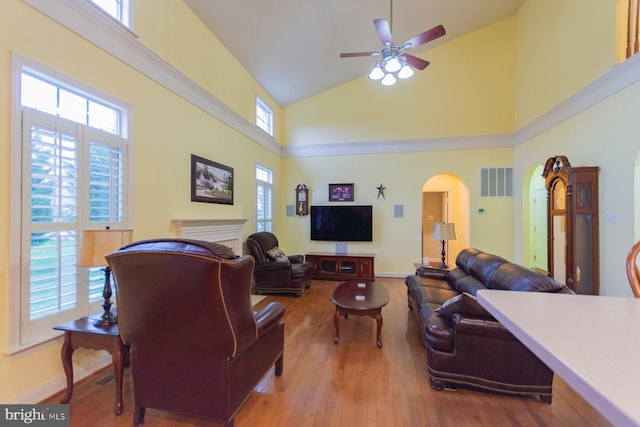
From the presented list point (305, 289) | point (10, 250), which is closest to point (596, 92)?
point (305, 289)

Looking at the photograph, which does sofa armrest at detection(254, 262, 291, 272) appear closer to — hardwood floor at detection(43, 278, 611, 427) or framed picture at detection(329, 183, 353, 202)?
hardwood floor at detection(43, 278, 611, 427)

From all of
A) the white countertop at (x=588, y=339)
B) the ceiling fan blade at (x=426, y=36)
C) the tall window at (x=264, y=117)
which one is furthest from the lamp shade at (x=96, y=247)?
the tall window at (x=264, y=117)

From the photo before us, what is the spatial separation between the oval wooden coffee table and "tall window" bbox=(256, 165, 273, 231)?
108 inches

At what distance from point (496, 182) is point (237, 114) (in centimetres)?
528

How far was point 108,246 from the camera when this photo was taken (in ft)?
6.54

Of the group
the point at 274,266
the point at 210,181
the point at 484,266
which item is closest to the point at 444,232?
the point at 484,266

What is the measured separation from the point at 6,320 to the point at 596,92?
6360 mm

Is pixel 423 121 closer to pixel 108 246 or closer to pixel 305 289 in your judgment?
pixel 305 289

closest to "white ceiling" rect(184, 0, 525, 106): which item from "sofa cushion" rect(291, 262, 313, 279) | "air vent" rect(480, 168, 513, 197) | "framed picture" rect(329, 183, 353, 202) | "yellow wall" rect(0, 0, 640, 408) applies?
"yellow wall" rect(0, 0, 640, 408)

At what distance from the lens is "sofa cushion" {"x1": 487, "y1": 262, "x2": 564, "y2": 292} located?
2156mm

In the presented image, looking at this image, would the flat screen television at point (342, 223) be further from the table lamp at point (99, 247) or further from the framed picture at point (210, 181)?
the table lamp at point (99, 247)

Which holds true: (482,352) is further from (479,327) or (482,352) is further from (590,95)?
(590,95)

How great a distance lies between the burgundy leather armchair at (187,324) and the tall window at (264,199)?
4.01 metres

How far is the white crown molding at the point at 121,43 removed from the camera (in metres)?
2.16
